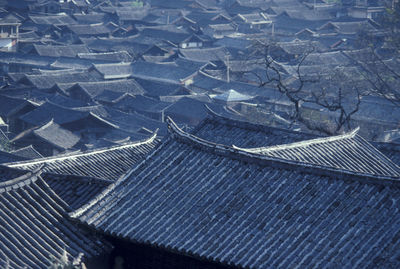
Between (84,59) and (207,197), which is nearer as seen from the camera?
(207,197)

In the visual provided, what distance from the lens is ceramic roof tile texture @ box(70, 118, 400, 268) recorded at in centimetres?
1041

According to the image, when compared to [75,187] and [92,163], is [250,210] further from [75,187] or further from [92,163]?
[92,163]

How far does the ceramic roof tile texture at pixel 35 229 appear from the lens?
37.0 ft

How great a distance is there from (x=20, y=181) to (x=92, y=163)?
624 cm

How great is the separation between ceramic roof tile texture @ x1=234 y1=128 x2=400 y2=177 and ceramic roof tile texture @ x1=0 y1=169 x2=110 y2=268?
4.60 meters

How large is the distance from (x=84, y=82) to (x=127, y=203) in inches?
1528

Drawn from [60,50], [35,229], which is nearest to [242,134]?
[35,229]

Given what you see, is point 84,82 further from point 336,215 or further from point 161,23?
point 336,215

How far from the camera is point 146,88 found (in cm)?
5297

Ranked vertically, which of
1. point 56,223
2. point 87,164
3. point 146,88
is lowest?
point 146,88

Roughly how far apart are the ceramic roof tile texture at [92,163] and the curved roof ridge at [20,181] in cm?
485

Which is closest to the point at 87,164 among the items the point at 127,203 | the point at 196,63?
the point at 127,203

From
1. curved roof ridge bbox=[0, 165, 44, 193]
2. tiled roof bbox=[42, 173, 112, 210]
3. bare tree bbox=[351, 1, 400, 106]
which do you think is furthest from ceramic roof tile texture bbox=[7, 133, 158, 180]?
bare tree bbox=[351, 1, 400, 106]

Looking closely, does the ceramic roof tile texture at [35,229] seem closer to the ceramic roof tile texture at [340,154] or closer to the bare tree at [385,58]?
the ceramic roof tile texture at [340,154]
